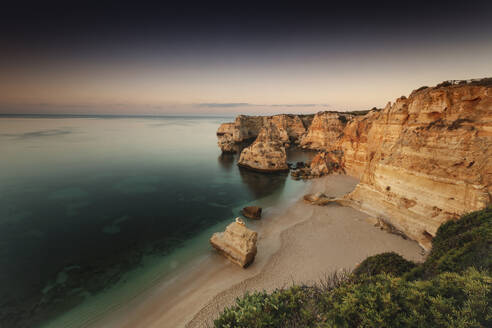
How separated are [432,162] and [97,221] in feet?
92.7

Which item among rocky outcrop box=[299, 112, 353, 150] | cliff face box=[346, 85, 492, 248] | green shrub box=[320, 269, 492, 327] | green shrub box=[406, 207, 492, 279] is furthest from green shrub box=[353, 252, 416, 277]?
rocky outcrop box=[299, 112, 353, 150]

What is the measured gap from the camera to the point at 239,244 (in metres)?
13.4

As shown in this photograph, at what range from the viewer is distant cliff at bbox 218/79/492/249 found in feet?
37.6

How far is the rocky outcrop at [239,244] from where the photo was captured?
1309cm

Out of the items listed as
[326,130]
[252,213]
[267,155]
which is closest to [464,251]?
[252,213]

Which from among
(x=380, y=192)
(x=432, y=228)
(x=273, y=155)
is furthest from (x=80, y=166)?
(x=432, y=228)

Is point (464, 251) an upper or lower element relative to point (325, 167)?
upper

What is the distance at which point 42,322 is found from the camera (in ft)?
32.7

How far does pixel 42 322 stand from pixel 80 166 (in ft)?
109

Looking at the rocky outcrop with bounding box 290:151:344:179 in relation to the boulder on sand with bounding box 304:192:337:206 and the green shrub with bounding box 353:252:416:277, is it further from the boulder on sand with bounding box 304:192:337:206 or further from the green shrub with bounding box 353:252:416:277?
the green shrub with bounding box 353:252:416:277

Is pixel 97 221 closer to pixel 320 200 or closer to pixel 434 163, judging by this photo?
pixel 320 200

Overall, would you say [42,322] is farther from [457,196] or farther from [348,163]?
[348,163]

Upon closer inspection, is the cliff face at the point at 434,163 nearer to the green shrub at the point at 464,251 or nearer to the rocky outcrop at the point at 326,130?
the green shrub at the point at 464,251

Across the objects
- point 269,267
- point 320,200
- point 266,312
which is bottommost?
point 269,267
